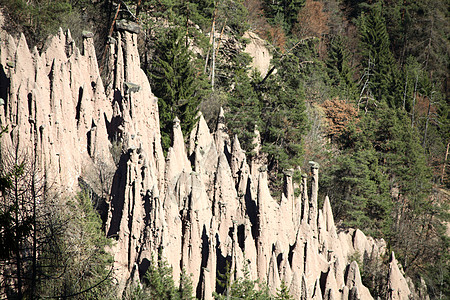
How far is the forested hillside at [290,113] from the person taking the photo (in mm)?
28750

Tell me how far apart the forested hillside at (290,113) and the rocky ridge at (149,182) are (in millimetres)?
1296

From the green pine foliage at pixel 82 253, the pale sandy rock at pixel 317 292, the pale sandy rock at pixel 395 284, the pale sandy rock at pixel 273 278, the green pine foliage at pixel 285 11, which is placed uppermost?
the green pine foliage at pixel 285 11

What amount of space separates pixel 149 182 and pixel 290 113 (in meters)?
15.1

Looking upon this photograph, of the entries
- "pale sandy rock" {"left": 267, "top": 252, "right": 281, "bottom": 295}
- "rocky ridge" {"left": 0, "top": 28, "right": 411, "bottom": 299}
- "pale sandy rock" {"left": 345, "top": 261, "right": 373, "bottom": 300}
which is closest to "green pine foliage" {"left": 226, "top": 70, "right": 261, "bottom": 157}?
"rocky ridge" {"left": 0, "top": 28, "right": 411, "bottom": 299}

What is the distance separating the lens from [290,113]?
32.5 m

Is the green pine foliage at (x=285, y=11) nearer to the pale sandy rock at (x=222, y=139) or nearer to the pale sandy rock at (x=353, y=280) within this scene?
the pale sandy rock at (x=222, y=139)

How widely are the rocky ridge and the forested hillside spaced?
130 cm

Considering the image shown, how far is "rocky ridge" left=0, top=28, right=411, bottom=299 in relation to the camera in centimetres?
1933

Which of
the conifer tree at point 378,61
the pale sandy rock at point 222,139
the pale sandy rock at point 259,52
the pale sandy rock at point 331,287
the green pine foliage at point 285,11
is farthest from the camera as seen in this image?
the green pine foliage at point 285,11

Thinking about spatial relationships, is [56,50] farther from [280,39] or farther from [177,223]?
[280,39]

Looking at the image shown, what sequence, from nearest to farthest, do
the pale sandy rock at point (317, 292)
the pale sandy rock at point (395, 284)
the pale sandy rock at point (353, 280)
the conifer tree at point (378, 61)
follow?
the pale sandy rock at point (317, 292) → the pale sandy rock at point (353, 280) → the pale sandy rock at point (395, 284) → the conifer tree at point (378, 61)

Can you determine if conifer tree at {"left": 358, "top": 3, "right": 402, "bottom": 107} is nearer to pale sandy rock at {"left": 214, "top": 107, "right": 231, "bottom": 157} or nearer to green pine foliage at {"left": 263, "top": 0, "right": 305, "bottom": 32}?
green pine foliage at {"left": 263, "top": 0, "right": 305, "bottom": 32}

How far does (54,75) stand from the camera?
814 inches

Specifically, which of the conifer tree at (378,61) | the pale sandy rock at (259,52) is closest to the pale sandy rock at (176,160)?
the pale sandy rock at (259,52)
